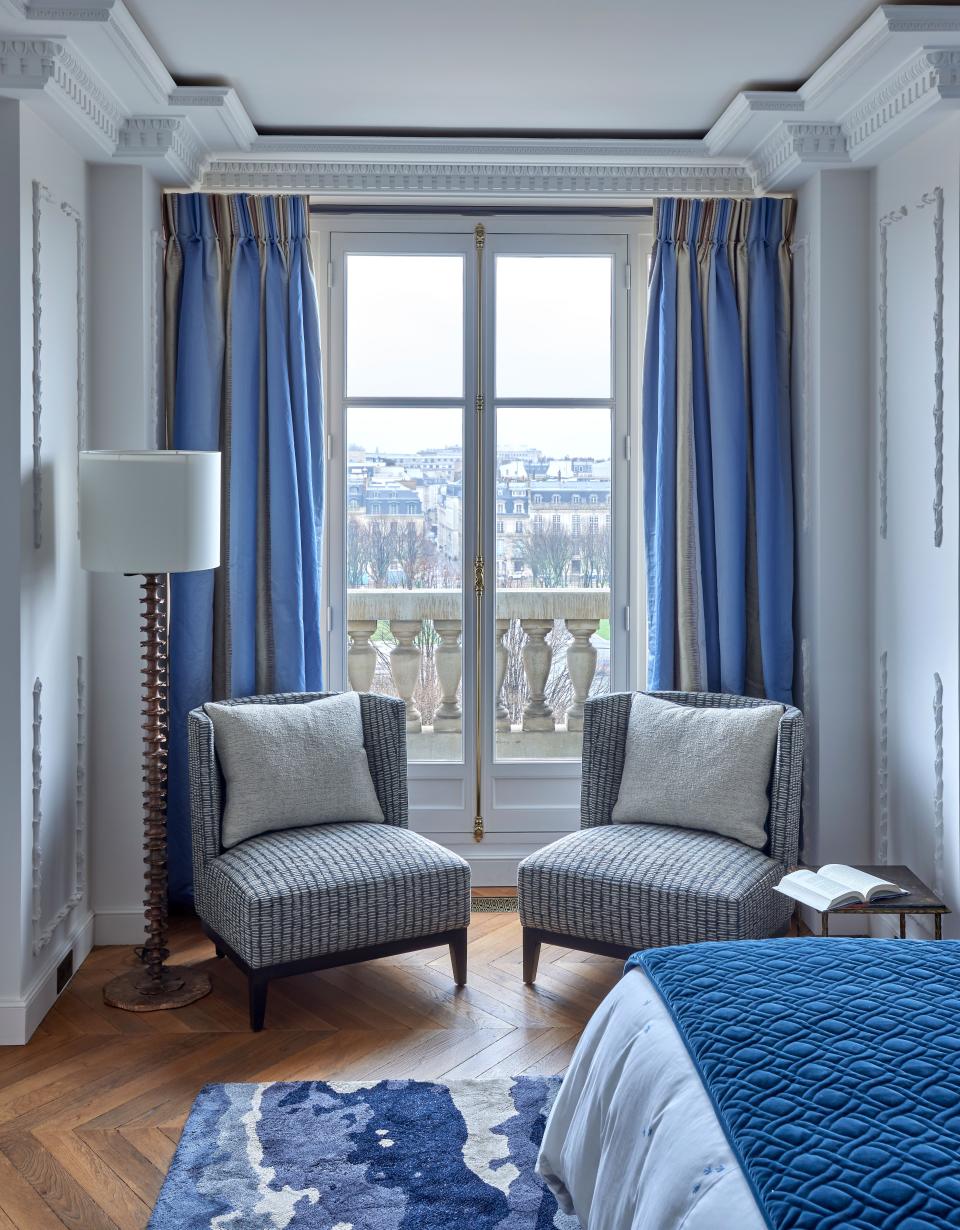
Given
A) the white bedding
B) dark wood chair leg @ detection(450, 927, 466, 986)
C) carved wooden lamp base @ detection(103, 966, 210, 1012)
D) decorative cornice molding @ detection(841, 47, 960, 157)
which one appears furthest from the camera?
dark wood chair leg @ detection(450, 927, 466, 986)

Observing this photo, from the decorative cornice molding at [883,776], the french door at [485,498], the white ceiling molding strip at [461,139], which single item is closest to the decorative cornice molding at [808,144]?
the white ceiling molding strip at [461,139]

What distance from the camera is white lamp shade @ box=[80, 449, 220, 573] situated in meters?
3.10

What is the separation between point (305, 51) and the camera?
10.00ft

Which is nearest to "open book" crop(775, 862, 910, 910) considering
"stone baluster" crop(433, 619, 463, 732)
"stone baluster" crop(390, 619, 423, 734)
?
"stone baluster" crop(433, 619, 463, 732)

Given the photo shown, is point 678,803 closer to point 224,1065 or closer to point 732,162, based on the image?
point 224,1065

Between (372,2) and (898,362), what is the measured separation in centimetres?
184

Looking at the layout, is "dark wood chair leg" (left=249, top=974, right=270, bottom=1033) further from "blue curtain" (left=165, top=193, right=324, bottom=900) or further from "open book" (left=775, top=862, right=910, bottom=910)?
"open book" (left=775, top=862, right=910, bottom=910)

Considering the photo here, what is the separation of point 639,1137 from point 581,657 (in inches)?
103

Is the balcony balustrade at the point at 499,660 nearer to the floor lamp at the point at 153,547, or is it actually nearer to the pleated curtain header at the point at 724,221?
the floor lamp at the point at 153,547

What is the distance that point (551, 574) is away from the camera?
420 cm

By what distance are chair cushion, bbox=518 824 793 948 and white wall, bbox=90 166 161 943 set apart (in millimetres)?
1345

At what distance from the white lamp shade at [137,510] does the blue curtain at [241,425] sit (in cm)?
73

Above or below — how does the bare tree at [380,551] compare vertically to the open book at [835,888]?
above

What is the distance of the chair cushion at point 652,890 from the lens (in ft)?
10.1
